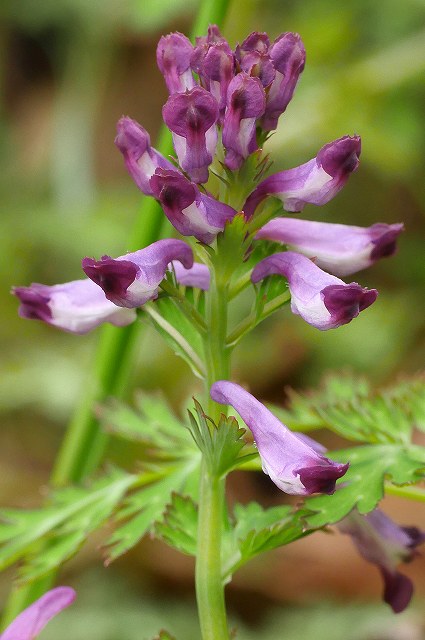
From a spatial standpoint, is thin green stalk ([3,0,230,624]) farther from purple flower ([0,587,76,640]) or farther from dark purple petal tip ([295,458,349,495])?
dark purple petal tip ([295,458,349,495])

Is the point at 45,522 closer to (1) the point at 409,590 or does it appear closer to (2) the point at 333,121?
(1) the point at 409,590

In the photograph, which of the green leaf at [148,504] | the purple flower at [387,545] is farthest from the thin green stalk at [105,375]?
the purple flower at [387,545]

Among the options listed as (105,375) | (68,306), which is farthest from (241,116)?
(105,375)

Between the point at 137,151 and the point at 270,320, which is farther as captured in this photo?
the point at 270,320

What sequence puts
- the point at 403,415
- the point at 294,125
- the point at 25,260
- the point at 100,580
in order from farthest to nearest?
1. the point at 25,260
2. the point at 294,125
3. the point at 100,580
4. the point at 403,415

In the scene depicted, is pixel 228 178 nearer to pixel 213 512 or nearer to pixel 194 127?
pixel 194 127

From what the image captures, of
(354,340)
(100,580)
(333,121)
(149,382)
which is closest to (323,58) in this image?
(333,121)
